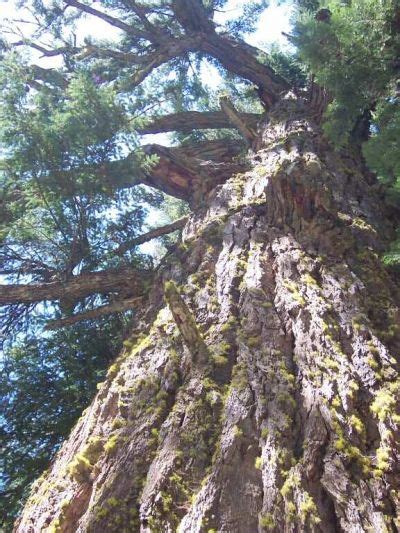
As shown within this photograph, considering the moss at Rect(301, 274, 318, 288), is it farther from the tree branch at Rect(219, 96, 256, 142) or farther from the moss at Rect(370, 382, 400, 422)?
the tree branch at Rect(219, 96, 256, 142)

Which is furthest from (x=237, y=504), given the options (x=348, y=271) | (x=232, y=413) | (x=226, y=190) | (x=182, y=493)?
(x=226, y=190)

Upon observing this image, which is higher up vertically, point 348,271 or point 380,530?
point 348,271

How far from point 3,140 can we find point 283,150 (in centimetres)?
435

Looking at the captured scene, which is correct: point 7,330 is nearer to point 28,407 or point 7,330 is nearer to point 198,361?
point 28,407

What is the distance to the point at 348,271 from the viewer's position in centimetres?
538

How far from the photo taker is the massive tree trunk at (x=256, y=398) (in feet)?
10.3

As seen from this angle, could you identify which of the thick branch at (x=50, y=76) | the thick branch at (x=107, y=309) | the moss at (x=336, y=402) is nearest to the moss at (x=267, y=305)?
the moss at (x=336, y=402)

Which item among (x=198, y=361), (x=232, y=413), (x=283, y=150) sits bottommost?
(x=232, y=413)

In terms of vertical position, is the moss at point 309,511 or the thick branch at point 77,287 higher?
the thick branch at point 77,287

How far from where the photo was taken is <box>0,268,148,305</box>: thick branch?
266 inches

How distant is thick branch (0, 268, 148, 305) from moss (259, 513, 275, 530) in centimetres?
452

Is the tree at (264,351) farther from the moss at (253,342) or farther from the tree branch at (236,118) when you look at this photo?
the tree branch at (236,118)

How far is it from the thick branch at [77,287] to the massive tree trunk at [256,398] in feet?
2.95

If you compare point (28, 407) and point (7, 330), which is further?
point (7, 330)
